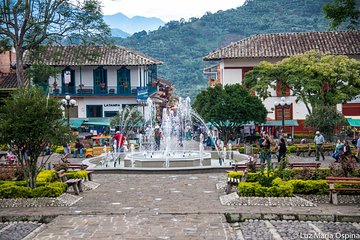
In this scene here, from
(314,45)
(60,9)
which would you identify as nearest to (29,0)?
(60,9)

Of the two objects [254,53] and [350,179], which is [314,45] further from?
[350,179]

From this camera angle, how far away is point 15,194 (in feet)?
45.0

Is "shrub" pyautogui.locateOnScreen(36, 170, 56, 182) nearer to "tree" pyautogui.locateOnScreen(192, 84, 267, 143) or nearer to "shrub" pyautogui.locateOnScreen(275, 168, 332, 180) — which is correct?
"shrub" pyautogui.locateOnScreen(275, 168, 332, 180)

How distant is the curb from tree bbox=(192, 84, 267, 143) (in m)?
20.5

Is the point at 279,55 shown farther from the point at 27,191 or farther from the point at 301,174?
the point at 27,191

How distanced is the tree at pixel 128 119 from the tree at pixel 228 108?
7.10 metres

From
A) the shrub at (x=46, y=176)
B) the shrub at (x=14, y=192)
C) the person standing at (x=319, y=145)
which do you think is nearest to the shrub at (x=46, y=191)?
the shrub at (x=14, y=192)

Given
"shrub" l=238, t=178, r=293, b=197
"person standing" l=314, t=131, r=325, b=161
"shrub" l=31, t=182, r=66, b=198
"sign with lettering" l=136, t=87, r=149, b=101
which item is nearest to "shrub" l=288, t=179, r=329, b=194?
"shrub" l=238, t=178, r=293, b=197

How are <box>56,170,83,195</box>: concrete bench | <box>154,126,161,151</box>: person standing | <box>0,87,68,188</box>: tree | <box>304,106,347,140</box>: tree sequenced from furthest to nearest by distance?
<box>154,126,161,151</box>: person standing → <box>304,106,347,140</box>: tree → <box>56,170,83,195</box>: concrete bench → <box>0,87,68,188</box>: tree

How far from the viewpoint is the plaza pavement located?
1039 centimetres

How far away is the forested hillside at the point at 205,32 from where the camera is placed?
83625 mm

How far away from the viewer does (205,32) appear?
90.1m

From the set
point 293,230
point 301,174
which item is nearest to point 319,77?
point 301,174

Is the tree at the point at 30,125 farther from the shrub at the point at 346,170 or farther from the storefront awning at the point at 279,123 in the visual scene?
the storefront awning at the point at 279,123
